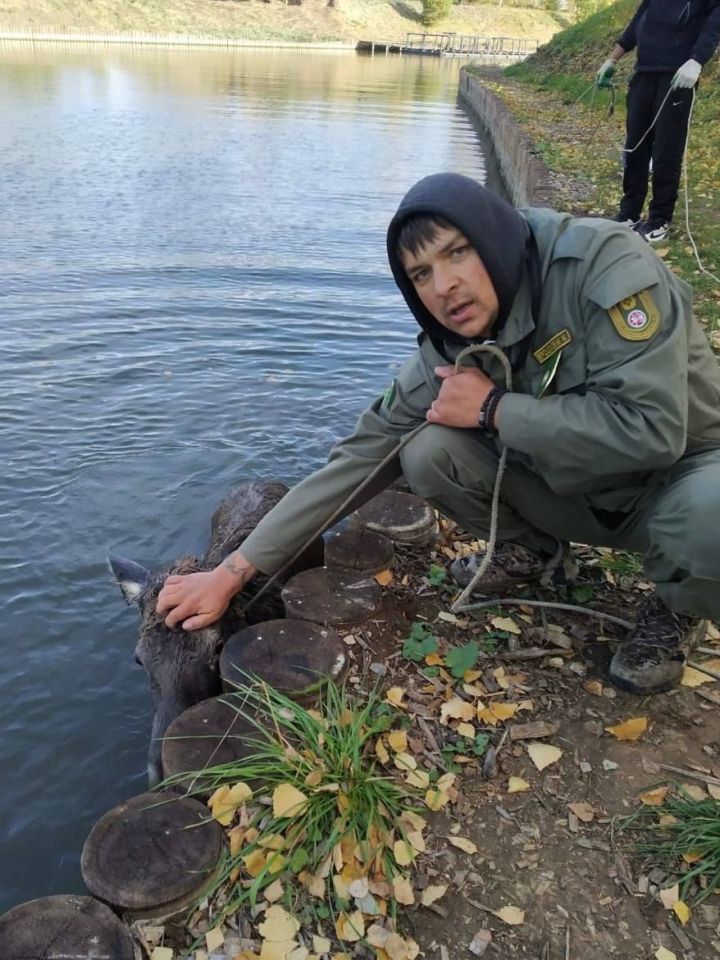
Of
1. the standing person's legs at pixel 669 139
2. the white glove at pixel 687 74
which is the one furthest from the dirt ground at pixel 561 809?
the standing person's legs at pixel 669 139

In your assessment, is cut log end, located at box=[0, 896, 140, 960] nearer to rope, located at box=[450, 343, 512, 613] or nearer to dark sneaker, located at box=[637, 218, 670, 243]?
rope, located at box=[450, 343, 512, 613]

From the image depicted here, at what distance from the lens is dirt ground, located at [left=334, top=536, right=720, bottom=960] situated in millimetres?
2174

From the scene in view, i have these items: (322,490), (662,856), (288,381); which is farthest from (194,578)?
(288,381)

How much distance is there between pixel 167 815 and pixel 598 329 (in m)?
2.10

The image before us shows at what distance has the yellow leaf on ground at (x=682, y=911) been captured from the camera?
2.17 metres

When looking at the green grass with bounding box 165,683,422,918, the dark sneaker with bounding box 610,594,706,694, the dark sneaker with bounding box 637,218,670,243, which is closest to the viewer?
the green grass with bounding box 165,683,422,918

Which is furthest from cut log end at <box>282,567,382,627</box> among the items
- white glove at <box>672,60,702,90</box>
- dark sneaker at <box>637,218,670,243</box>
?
dark sneaker at <box>637,218,670,243</box>

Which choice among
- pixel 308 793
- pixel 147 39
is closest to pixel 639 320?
pixel 308 793

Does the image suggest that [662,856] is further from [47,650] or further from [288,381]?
[288,381]

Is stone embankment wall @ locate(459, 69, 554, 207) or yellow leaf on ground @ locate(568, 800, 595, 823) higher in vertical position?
stone embankment wall @ locate(459, 69, 554, 207)

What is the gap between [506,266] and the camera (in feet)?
8.29

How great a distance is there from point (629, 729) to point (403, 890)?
1.02m

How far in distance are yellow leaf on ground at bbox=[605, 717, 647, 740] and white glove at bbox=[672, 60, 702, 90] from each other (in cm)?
611

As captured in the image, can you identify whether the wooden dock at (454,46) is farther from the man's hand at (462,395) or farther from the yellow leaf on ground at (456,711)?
the yellow leaf on ground at (456,711)
